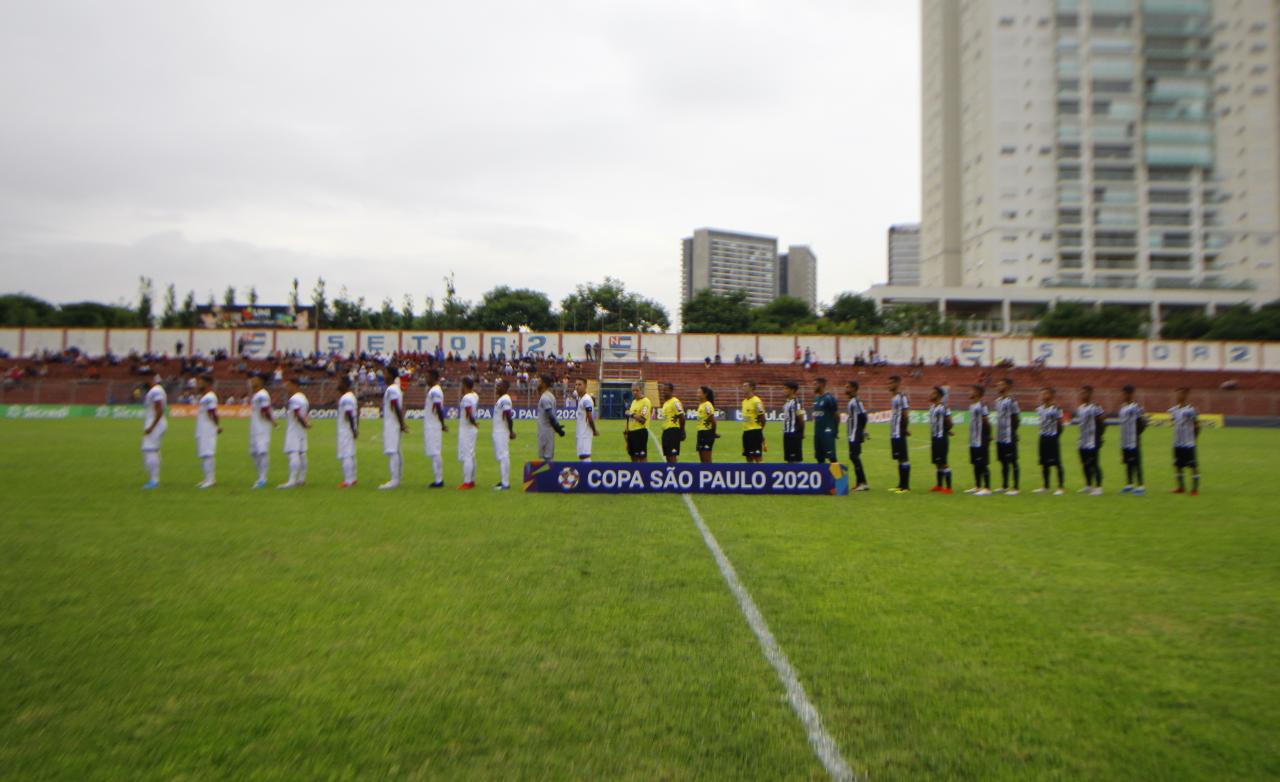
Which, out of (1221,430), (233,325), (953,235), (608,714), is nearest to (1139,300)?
(953,235)

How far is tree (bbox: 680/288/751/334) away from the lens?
8344cm

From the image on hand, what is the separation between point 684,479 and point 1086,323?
258 ft

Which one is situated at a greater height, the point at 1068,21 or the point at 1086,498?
the point at 1068,21

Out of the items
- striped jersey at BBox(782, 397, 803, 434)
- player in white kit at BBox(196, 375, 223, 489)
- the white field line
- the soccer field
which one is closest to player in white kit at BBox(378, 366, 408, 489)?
player in white kit at BBox(196, 375, 223, 489)

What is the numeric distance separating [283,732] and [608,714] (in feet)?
5.45

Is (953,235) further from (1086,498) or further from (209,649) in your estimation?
(209,649)

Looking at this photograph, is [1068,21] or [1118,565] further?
[1068,21]

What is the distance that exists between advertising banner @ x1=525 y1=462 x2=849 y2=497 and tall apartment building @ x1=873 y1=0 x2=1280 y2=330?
91.1 metres

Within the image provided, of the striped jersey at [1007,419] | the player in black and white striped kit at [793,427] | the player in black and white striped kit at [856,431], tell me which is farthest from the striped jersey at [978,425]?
the player in black and white striped kit at [793,427]

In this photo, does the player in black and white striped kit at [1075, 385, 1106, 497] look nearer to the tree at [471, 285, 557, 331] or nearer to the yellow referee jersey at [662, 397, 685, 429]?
the yellow referee jersey at [662, 397, 685, 429]

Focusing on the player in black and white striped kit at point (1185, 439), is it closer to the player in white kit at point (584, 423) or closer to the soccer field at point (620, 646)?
the soccer field at point (620, 646)

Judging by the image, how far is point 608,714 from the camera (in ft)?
14.3

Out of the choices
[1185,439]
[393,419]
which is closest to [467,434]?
[393,419]

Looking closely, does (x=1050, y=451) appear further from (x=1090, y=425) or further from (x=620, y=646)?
(x=620, y=646)
